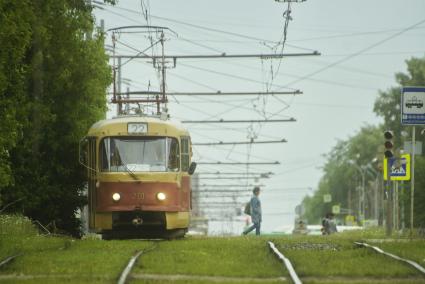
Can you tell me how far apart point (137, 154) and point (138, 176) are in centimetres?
65

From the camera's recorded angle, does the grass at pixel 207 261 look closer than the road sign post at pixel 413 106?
Yes

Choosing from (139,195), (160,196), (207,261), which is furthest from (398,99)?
(207,261)

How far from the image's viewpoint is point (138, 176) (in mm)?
29688

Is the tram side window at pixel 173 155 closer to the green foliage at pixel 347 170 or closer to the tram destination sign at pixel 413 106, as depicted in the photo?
the tram destination sign at pixel 413 106

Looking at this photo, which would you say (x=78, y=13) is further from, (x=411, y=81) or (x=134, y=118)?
(x=411, y=81)

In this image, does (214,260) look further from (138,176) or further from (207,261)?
(138,176)

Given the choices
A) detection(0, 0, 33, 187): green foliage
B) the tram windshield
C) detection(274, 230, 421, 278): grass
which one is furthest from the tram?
detection(274, 230, 421, 278): grass

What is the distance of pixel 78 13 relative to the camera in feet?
109

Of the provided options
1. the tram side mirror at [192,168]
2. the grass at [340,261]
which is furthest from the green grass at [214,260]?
the tram side mirror at [192,168]

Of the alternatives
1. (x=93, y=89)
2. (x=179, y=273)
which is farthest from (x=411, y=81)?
(x=179, y=273)

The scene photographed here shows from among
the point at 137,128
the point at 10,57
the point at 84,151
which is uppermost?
the point at 10,57

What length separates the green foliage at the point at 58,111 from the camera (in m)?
32.8

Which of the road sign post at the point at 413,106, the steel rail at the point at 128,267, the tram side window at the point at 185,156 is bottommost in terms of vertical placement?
the steel rail at the point at 128,267

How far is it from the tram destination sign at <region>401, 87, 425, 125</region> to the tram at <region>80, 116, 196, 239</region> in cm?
552
